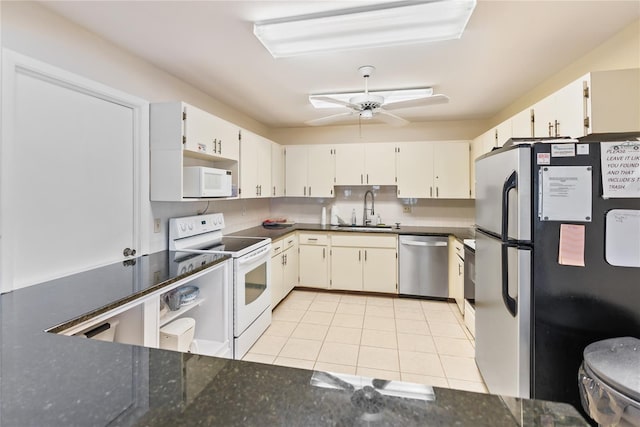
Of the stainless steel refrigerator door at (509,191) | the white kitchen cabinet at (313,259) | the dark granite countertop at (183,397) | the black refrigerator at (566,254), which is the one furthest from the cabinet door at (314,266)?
the dark granite countertop at (183,397)

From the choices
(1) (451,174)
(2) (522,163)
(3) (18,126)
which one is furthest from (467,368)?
(3) (18,126)

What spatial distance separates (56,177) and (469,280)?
343cm

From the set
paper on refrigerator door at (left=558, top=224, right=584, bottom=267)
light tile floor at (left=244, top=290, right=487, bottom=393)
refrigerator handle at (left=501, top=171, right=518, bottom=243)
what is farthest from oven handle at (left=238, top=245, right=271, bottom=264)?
paper on refrigerator door at (left=558, top=224, right=584, bottom=267)

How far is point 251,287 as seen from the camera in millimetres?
2666

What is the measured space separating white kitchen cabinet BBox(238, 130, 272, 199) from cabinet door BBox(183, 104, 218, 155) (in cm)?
56

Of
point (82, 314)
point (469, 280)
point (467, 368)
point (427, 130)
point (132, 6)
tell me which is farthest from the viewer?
point (427, 130)

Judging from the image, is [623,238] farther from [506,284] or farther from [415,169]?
[415,169]

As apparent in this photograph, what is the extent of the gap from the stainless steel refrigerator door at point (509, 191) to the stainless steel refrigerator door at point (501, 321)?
106 millimetres

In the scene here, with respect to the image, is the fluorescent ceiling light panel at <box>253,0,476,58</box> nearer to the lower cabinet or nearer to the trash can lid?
the trash can lid

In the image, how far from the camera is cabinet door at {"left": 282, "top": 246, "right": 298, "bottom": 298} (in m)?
3.73

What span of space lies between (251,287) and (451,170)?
3.06 meters

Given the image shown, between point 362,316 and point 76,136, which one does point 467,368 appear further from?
point 76,136

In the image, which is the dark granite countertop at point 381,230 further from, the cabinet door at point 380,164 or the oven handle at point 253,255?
the cabinet door at point 380,164

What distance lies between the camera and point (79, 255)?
6.32 ft
